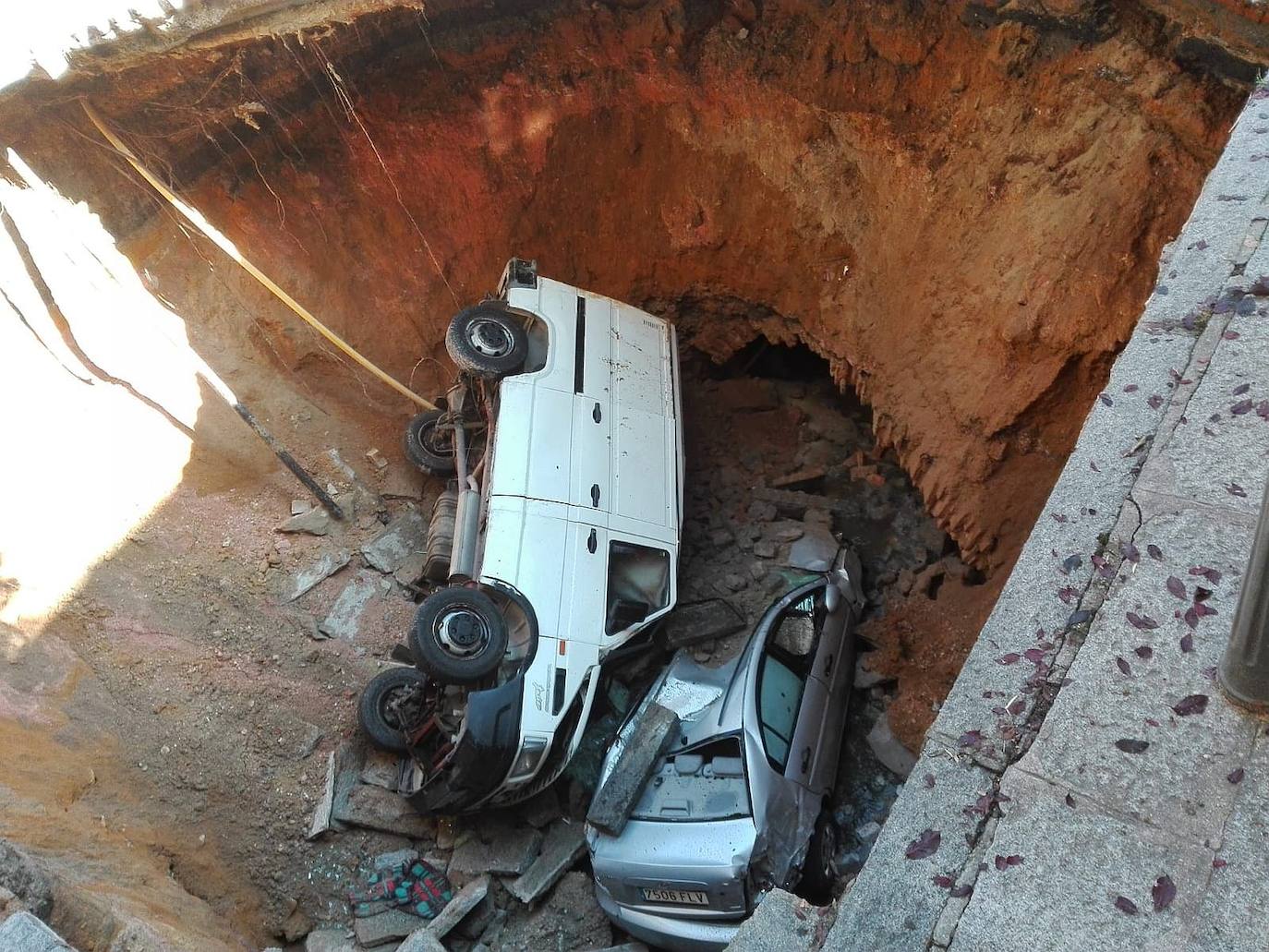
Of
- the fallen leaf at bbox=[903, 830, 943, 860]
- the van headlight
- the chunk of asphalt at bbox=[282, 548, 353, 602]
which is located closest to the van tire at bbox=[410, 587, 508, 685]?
the van headlight

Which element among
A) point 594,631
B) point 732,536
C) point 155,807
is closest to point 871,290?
point 732,536

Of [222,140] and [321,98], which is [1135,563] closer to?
[321,98]

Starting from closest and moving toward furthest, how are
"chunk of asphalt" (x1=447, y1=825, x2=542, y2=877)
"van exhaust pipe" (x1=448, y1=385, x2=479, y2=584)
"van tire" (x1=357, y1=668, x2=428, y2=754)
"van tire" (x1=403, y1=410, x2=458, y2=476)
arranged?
"chunk of asphalt" (x1=447, y1=825, x2=542, y2=877)
"van exhaust pipe" (x1=448, y1=385, x2=479, y2=584)
"van tire" (x1=357, y1=668, x2=428, y2=754)
"van tire" (x1=403, y1=410, x2=458, y2=476)

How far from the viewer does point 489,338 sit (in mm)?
6996

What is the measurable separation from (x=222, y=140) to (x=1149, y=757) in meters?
8.26

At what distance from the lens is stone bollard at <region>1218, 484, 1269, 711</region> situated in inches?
92.6

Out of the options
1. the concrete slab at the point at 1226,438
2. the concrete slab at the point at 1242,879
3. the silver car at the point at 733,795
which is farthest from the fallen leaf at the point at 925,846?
the silver car at the point at 733,795

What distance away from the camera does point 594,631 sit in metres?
6.14

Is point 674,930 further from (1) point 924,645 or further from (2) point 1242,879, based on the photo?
(2) point 1242,879

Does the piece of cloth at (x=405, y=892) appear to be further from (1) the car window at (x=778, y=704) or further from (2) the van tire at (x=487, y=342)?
(2) the van tire at (x=487, y=342)

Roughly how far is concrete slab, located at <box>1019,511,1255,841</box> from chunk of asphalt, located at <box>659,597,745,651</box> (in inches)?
154

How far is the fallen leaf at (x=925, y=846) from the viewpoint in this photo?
9.48 feet

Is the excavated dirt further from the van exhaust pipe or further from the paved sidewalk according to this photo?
the paved sidewalk

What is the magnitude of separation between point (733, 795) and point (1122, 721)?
291 cm
